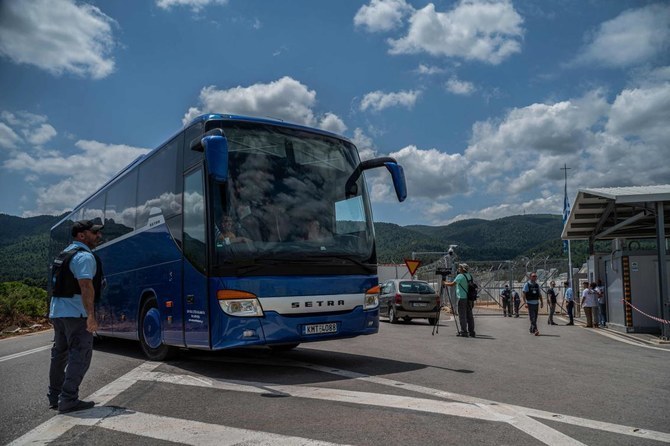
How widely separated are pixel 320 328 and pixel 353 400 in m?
2.00

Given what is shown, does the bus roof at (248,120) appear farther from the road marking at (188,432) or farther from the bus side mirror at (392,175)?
the road marking at (188,432)

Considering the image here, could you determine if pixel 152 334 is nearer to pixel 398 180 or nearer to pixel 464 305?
pixel 398 180

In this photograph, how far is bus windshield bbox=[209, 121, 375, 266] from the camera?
7551 millimetres

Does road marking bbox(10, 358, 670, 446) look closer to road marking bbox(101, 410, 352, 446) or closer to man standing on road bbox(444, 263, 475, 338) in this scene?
road marking bbox(101, 410, 352, 446)

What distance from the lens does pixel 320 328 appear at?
7.95 m

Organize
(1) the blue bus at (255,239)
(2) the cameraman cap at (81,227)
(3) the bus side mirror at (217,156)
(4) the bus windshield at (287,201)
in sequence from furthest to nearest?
(4) the bus windshield at (287,201)
(1) the blue bus at (255,239)
(3) the bus side mirror at (217,156)
(2) the cameraman cap at (81,227)

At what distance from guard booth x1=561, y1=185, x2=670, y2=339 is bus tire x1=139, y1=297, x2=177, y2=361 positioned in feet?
38.8

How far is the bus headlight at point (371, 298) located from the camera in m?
8.58

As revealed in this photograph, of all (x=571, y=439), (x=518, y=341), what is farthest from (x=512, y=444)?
(x=518, y=341)

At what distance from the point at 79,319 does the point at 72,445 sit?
150 centimetres

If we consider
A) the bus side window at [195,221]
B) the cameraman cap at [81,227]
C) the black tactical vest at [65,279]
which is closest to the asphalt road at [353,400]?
the black tactical vest at [65,279]

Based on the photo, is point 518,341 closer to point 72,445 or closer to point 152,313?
point 152,313

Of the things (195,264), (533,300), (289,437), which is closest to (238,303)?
(195,264)

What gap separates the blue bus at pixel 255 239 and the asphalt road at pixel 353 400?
67 cm
